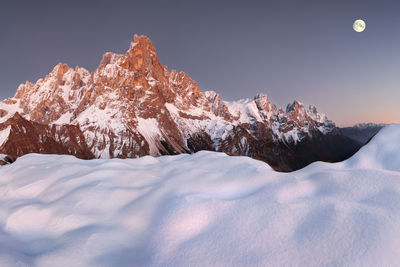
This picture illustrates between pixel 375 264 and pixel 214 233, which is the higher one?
pixel 214 233

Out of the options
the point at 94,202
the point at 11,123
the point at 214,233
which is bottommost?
the point at 214,233

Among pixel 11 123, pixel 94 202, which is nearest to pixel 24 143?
pixel 11 123

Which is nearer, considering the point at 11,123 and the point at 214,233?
the point at 214,233

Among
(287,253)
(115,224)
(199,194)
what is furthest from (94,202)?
(287,253)

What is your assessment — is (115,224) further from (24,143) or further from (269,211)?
(24,143)

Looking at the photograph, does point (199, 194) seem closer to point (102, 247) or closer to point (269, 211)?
point (269, 211)

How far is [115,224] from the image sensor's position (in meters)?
7.77

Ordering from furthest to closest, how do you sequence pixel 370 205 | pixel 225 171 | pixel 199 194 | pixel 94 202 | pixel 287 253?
1. pixel 225 171
2. pixel 94 202
3. pixel 199 194
4. pixel 370 205
5. pixel 287 253

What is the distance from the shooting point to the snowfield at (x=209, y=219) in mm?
5180

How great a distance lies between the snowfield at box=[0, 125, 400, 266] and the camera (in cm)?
518

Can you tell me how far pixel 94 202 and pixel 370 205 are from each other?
9.44 meters

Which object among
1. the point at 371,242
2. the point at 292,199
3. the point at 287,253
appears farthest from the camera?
the point at 292,199

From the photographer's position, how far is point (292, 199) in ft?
23.6

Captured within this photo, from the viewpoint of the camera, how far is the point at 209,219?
269 inches
